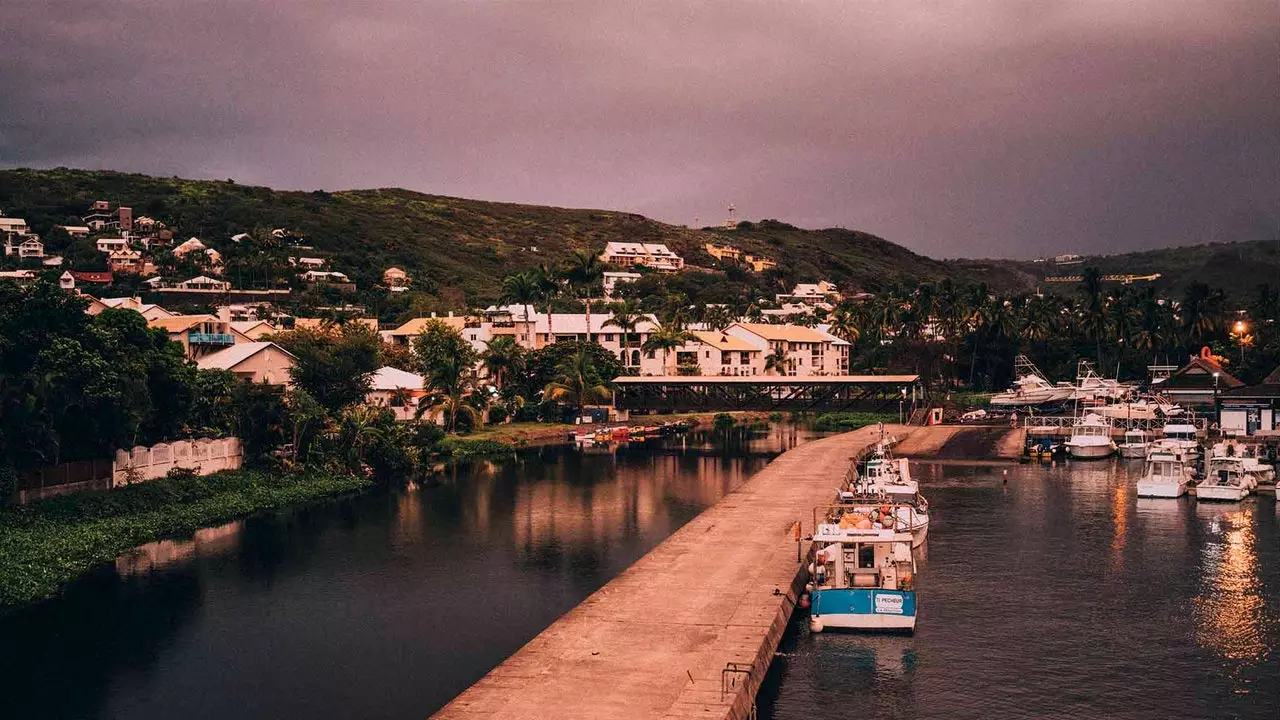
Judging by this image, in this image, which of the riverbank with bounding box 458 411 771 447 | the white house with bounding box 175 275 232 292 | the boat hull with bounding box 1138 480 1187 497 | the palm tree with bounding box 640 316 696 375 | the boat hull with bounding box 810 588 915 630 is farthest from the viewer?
the white house with bounding box 175 275 232 292

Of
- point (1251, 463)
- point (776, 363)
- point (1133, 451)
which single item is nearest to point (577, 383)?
point (776, 363)

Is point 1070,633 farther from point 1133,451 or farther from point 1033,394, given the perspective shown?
point 1033,394

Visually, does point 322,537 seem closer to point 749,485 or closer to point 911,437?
point 749,485

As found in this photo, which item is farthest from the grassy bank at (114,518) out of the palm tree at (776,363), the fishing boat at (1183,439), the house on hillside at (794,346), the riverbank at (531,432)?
the house on hillside at (794,346)

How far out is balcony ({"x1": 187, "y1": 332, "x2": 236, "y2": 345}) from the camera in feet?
366

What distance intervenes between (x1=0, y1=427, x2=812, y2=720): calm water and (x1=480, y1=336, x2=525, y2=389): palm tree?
42.4m

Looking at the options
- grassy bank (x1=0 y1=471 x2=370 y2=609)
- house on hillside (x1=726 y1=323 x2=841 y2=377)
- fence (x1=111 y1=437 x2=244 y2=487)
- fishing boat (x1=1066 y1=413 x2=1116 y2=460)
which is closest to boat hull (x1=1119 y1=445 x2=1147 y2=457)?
fishing boat (x1=1066 y1=413 x2=1116 y2=460)

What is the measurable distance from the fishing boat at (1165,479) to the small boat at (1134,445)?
20645 mm

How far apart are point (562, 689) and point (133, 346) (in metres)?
41.7

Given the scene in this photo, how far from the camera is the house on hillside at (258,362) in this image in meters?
87.8

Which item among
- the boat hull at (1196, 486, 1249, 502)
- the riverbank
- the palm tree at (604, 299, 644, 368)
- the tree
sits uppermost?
the palm tree at (604, 299, 644, 368)

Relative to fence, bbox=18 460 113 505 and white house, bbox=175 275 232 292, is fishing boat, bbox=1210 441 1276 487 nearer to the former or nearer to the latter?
fence, bbox=18 460 113 505

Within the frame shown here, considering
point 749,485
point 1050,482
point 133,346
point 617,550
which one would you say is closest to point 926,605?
point 617,550

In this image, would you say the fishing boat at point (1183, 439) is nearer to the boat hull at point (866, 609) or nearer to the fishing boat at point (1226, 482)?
the fishing boat at point (1226, 482)
